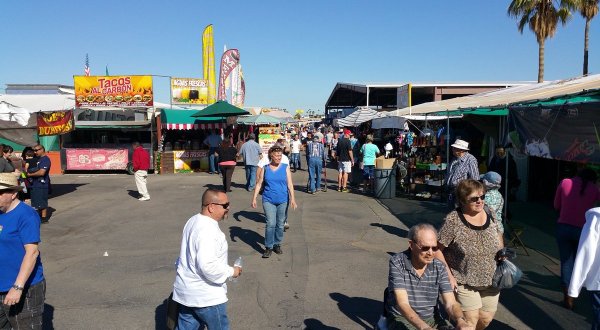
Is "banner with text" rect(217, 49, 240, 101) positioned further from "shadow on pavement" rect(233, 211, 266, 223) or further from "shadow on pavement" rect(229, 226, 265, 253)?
"shadow on pavement" rect(229, 226, 265, 253)

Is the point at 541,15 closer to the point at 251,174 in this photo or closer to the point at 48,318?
the point at 251,174

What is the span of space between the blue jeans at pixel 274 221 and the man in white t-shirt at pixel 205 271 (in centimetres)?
318

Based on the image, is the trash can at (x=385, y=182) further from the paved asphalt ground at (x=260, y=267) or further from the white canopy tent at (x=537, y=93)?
the white canopy tent at (x=537, y=93)

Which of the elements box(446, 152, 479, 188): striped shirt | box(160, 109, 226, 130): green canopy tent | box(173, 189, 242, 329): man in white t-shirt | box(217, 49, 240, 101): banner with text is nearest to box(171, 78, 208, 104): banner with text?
box(217, 49, 240, 101): banner with text

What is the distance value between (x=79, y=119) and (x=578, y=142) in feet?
57.4

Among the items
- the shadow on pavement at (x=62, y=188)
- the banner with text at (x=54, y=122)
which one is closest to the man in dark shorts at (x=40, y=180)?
the banner with text at (x=54, y=122)

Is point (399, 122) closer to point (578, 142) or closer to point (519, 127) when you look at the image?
point (519, 127)

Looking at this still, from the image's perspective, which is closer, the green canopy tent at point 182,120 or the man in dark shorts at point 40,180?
the man in dark shorts at point 40,180

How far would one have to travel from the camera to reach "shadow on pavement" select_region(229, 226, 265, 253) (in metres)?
7.45

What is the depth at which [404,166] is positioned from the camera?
1298cm

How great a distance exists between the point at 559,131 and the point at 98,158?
17009mm

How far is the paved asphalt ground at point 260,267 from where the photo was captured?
4.74 meters

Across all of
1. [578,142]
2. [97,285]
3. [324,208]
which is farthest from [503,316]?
[324,208]

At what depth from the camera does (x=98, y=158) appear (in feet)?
60.1
